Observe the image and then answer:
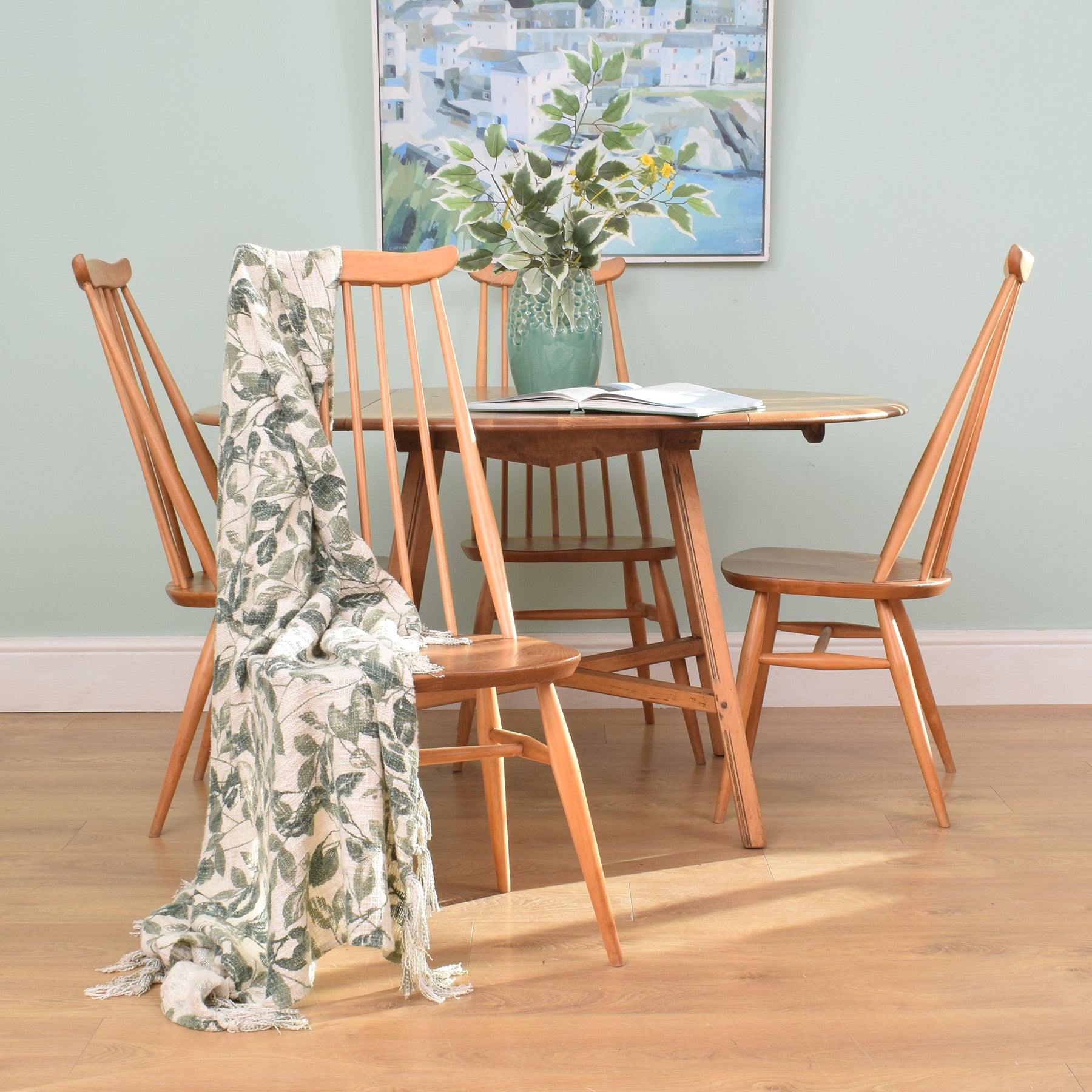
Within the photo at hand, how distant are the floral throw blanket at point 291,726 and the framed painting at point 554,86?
3.52 ft

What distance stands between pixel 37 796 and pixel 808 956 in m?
1.39

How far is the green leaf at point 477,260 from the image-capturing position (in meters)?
1.74

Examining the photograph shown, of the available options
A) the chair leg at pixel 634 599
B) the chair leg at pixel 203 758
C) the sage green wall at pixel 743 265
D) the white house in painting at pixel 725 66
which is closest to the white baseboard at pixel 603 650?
the sage green wall at pixel 743 265

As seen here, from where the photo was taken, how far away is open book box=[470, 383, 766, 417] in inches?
59.7

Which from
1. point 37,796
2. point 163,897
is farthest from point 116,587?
point 163,897

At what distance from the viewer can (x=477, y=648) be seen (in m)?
1.39

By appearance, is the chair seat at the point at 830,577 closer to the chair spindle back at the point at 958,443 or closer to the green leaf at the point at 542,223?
the chair spindle back at the point at 958,443

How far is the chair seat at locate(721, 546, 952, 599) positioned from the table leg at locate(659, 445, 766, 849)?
4.5 inches

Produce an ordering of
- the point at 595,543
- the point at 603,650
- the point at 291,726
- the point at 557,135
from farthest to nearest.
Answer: the point at 603,650, the point at 595,543, the point at 557,135, the point at 291,726

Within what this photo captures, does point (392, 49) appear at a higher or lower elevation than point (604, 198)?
higher

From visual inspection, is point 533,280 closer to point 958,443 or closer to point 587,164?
point 587,164

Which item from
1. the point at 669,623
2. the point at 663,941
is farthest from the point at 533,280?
the point at 663,941

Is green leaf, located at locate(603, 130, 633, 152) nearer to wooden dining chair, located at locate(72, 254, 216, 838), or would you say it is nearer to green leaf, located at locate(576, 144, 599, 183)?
green leaf, located at locate(576, 144, 599, 183)

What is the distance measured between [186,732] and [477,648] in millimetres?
669
